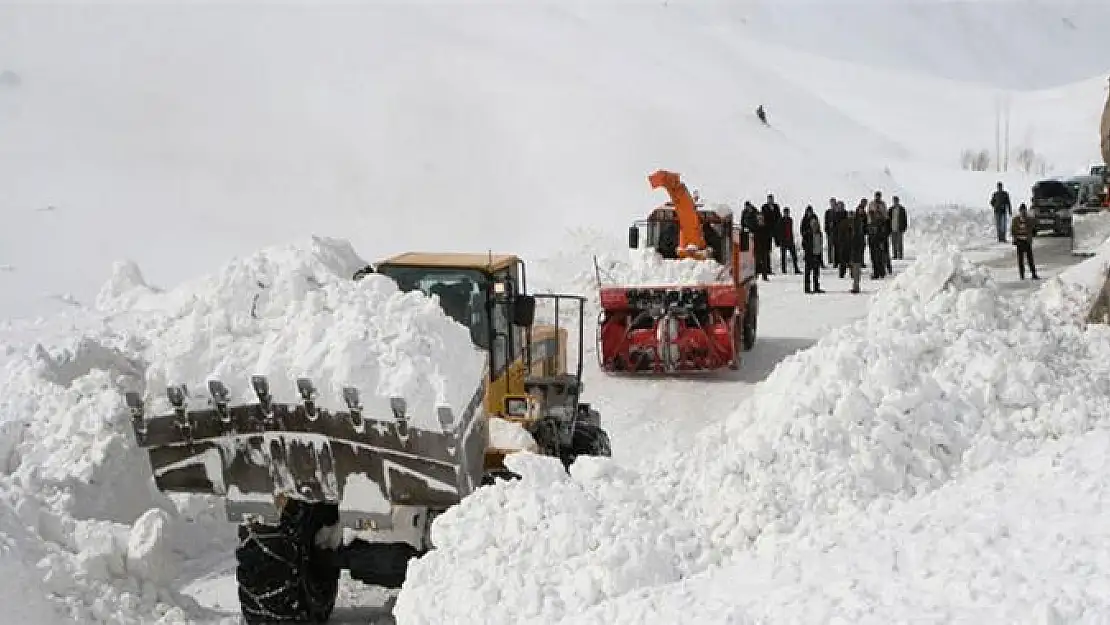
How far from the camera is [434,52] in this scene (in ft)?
136

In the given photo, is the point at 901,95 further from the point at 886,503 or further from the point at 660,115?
the point at 886,503

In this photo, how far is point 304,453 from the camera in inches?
270

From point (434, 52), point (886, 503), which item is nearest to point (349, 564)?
point (886, 503)

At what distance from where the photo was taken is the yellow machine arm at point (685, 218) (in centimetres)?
1652

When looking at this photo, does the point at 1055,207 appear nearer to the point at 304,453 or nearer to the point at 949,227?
the point at 949,227

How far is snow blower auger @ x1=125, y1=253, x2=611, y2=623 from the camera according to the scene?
676 centimetres

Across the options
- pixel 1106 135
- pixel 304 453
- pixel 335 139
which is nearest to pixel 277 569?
pixel 304 453

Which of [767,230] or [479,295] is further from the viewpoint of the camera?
[767,230]

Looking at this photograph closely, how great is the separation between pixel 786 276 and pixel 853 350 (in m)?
17.3

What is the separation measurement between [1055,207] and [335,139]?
18754 mm

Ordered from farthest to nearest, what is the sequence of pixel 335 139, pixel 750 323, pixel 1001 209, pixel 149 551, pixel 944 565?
1. pixel 335 139
2. pixel 1001 209
3. pixel 750 323
4. pixel 149 551
5. pixel 944 565

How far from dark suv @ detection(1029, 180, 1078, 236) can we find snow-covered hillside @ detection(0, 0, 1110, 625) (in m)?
1.70

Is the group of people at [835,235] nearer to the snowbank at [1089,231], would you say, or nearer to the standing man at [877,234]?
the standing man at [877,234]

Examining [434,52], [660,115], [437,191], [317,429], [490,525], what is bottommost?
[490,525]
